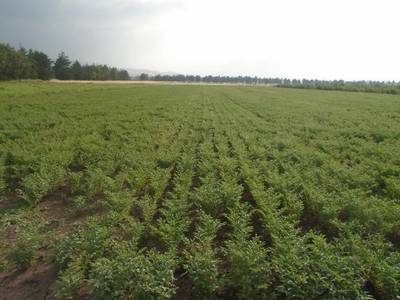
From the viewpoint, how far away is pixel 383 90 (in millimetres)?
66750

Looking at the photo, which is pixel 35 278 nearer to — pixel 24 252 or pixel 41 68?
pixel 24 252

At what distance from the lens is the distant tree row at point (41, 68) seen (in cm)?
6912

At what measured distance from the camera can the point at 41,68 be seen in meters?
84.6

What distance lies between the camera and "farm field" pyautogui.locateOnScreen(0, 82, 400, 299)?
4145 mm

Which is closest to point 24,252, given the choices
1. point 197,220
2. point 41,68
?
point 197,220

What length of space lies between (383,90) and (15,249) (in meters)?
74.9

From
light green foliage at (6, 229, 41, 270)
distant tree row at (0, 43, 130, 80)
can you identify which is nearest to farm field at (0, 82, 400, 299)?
light green foliage at (6, 229, 41, 270)

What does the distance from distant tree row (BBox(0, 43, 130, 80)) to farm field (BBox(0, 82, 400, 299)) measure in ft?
219

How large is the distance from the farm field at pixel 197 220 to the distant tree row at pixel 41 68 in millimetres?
66689

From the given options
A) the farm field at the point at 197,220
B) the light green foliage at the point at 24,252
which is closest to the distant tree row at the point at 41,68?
the farm field at the point at 197,220

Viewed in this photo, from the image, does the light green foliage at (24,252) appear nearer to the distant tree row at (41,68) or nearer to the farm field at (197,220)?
the farm field at (197,220)

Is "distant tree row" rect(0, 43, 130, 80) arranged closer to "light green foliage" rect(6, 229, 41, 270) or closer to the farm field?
the farm field

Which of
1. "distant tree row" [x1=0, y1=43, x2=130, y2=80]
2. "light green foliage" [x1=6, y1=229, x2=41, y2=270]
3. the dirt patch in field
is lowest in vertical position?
the dirt patch in field

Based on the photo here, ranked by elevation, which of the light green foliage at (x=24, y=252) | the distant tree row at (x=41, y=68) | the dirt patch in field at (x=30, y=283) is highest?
the distant tree row at (x=41, y=68)
